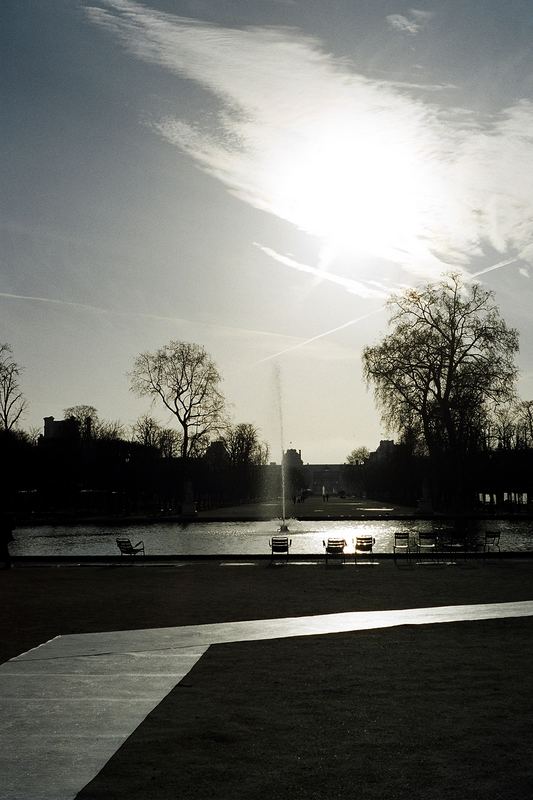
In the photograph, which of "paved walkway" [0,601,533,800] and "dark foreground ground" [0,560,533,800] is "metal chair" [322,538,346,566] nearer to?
"dark foreground ground" [0,560,533,800]

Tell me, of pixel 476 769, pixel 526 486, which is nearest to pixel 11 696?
pixel 476 769

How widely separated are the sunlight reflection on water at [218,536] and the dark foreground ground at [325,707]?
15.1 meters

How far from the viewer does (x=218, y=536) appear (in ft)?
149

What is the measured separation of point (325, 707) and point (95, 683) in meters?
3.20

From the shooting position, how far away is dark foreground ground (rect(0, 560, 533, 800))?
7.84 meters

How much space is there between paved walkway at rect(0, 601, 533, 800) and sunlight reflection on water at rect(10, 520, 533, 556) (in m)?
16.9

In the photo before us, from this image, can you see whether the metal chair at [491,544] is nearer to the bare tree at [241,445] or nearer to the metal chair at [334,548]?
the metal chair at [334,548]

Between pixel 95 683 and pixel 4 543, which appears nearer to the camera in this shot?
pixel 95 683

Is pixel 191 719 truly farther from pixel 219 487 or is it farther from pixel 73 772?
pixel 219 487

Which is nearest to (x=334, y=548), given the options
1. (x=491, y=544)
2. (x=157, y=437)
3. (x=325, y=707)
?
(x=491, y=544)

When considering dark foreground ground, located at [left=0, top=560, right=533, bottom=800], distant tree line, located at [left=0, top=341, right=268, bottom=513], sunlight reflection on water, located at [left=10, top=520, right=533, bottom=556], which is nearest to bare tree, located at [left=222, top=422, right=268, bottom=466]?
distant tree line, located at [left=0, top=341, right=268, bottom=513]

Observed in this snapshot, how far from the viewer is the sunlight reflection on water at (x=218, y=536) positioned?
3656cm

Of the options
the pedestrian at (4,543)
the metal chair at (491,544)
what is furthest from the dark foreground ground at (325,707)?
the metal chair at (491,544)

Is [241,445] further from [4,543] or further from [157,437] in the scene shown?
[4,543]
